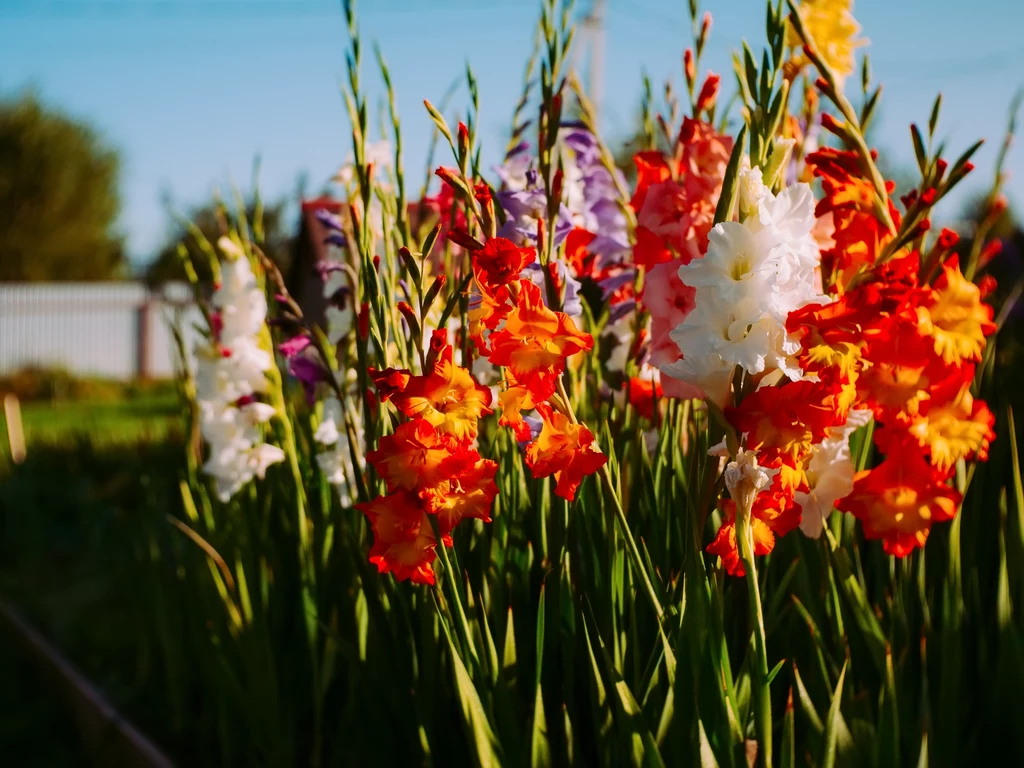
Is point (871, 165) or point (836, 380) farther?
point (871, 165)

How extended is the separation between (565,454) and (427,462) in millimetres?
167

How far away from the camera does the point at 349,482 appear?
1.73 m

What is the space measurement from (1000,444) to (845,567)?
937mm

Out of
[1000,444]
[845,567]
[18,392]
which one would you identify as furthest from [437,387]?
[18,392]

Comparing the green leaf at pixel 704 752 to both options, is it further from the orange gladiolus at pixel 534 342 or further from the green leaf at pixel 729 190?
the green leaf at pixel 729 190

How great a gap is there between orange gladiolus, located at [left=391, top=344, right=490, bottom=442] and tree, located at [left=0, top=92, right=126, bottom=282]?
25954mm

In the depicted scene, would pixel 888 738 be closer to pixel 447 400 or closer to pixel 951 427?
pixel 951 427

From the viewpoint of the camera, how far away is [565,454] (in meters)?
1.09

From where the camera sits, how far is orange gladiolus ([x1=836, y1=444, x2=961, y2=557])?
45.8 inches

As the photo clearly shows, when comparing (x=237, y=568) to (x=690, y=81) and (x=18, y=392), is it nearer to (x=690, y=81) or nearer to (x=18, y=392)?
(x=690, y=81)

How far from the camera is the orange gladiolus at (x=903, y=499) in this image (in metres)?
1.16

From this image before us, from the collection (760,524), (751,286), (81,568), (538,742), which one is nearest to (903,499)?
(760,524)

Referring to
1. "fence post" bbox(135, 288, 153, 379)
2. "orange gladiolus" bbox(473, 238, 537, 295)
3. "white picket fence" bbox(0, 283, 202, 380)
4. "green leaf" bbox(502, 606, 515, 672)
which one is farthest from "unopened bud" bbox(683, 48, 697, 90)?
"fence post" bbox(135, 288, 153, 379)

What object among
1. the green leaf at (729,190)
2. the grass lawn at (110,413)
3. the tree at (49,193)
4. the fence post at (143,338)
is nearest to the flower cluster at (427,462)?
the green leaf at (729,190)
